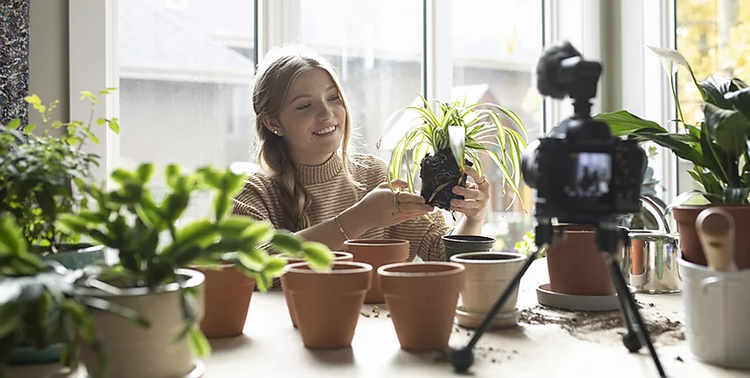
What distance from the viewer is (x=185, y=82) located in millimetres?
2211

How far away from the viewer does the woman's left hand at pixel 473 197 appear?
1.43 metres

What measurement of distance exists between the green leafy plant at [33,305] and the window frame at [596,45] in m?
1.43

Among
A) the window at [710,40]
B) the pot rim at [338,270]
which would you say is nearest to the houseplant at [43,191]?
the pot rim at [338,270]

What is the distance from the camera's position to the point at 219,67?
2.25 metres

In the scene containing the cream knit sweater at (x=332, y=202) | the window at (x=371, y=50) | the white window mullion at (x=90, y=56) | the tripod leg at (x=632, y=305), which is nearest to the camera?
the tripod leg at (x=632, y=305)

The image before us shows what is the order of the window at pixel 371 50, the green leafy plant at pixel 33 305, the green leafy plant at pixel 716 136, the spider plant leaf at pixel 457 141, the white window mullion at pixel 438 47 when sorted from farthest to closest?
the white window mullion at pixel 438 47
the window at pixel 371 50
the spider plant leaf at pixel 457 141
the green leafy plant at pixel 716 136
the green leafy plant at pixel 33 305

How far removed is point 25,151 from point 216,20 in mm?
A: 1595

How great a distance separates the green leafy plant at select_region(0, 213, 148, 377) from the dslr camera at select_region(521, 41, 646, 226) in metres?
0.45

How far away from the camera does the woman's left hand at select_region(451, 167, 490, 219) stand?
4.69 ft

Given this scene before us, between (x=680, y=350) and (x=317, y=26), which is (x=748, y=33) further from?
(x=680, y=350)

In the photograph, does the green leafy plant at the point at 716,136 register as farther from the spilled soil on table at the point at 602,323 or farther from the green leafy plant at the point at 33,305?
the green leafy plant at the point at 33,305

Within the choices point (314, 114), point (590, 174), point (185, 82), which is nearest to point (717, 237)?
point (590, 174)

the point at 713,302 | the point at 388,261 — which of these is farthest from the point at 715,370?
the point at 388,261

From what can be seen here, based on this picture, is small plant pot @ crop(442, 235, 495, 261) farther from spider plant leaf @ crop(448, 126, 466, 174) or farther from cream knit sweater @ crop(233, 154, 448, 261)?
cream knit sweater @ crop(233, 154, 448, 261)
